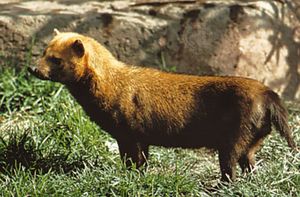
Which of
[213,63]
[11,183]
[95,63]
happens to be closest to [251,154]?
[95,63]

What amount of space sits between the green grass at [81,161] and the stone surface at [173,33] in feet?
Result: 1.97

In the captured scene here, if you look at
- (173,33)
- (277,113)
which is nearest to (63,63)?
(277,113)

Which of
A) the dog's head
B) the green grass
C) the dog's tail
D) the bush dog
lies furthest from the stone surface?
the dog's tail

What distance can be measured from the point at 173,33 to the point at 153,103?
10.7 feet

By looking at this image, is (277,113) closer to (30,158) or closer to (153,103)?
(153,103)

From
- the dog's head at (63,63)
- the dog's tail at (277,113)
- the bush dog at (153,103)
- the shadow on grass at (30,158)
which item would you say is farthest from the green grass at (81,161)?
the dog's head at (63,63)

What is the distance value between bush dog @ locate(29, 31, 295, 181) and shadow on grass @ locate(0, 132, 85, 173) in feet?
2.19

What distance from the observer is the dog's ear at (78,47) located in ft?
24.9

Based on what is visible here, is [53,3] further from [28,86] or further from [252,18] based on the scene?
[252,18]

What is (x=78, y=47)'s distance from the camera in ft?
24.9

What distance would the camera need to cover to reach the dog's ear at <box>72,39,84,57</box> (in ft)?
24.9

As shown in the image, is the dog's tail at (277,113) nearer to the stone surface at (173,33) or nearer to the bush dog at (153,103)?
the bush dog at (153,103)

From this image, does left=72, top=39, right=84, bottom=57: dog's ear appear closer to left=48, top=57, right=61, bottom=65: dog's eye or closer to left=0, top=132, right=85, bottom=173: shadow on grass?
left=48, top=57, right=61, bottom=65: dog's eye

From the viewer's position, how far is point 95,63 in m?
7.72
